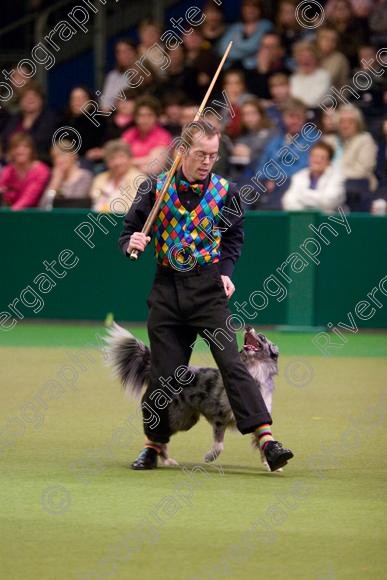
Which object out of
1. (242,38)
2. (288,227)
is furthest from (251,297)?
(242,38)

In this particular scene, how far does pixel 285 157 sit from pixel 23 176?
9.60ft

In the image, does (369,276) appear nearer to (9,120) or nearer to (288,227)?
(288,227)

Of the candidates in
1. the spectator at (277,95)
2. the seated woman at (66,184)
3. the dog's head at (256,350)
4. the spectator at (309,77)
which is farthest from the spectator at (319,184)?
the dog's head at (256,350)

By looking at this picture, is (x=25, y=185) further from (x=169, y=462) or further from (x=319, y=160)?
(x=169, y=462)

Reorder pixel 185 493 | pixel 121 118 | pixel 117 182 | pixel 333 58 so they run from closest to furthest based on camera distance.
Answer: pixel 185 493 < pixel 117 182 < pixel 333 58 < pixel 121 118

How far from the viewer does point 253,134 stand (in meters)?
14.7

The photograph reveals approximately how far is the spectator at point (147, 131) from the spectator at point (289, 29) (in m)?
2.04

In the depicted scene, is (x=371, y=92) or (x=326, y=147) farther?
(x=371, y=92)

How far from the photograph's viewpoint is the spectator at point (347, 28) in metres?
15.6

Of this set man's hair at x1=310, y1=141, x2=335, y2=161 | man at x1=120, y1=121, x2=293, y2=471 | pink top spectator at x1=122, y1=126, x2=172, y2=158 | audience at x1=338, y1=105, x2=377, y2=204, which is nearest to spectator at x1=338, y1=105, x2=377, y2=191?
audience at x1=338, y1=105, x2=377, y2=204

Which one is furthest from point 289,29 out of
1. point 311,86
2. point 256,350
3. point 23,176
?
point 256,350

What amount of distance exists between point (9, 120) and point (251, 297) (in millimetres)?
5154

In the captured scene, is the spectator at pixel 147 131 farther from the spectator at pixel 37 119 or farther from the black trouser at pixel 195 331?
the black trouser at pixel 195 331

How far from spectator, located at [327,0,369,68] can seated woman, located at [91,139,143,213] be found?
3019mm
